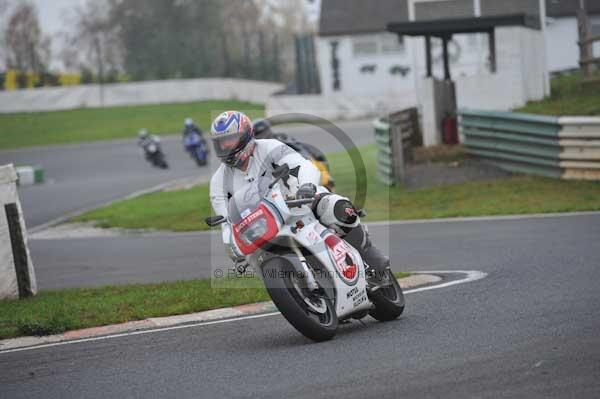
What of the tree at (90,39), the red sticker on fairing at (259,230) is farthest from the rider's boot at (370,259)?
the tree at (90,39)

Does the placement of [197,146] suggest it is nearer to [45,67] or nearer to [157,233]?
[157,233]

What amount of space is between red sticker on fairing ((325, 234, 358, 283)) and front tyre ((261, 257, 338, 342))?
263 mm

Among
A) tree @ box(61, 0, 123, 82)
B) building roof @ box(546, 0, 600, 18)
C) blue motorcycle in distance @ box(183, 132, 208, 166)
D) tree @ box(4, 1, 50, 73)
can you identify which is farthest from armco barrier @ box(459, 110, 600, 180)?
tree @ box(61, 0, 123, 82)

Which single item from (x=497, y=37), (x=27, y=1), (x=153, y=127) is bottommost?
(x=153, y=127)

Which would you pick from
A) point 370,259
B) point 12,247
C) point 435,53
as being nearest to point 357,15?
point 435,53

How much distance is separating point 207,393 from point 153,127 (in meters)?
43.1

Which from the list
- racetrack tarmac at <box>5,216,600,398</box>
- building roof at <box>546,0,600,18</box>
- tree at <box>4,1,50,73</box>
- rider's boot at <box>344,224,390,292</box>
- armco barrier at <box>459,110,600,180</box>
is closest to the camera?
racetrack tarmac at <box>5,216,600,398</box>

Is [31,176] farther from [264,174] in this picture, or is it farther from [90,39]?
[90,39]

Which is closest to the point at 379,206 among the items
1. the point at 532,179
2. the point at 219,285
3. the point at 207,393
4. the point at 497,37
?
the point at 532,179

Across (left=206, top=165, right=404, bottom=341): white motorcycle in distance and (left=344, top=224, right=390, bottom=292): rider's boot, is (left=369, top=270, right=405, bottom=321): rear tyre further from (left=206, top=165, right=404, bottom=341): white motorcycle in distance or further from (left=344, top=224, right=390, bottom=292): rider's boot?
(left=206, top=165, right=404, bottom=341): white motorcycle in distance

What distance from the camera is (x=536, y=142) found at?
19.2 m

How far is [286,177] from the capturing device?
8.25 m

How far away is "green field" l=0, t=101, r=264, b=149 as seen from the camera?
154 ft

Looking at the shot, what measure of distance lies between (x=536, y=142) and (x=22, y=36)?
1893 inches
